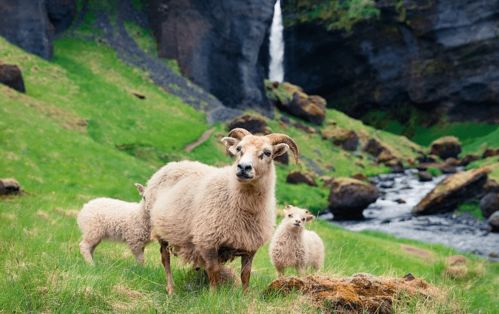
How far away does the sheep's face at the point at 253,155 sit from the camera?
882 cm

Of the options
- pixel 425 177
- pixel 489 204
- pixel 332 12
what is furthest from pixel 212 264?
pixel 332 12

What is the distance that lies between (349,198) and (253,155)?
35850 millimetres

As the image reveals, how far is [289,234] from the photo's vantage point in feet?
48.8

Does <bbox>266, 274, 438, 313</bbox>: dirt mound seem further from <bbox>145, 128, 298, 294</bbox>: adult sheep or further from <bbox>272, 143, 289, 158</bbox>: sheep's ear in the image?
<bbox>272, 143, 289, 158</bbox>: sheep's ear

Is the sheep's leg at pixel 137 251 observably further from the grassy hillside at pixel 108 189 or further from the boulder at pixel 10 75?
the boulder at pixel 10 75

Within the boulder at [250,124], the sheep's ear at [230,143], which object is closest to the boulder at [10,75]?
the boulder at [250,124]

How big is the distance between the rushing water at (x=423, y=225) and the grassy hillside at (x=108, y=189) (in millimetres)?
3943

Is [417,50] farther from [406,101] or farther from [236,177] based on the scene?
[236,177]

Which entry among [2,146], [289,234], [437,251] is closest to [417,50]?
[437,251]

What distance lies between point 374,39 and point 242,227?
109m

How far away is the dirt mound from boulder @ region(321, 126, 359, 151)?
6594 centimetres

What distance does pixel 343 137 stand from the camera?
75.7 meters

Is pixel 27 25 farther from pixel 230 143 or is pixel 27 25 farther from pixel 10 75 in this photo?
pixel 230 143

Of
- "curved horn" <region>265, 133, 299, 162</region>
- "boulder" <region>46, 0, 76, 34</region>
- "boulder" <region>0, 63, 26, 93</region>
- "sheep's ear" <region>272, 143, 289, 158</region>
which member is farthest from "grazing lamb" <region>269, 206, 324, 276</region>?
"boulder" <region>46, 0, 76, 34</region>
